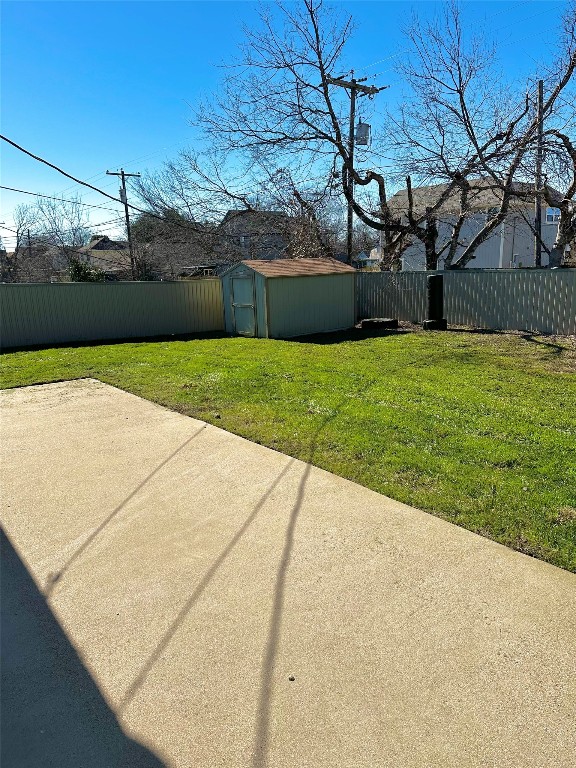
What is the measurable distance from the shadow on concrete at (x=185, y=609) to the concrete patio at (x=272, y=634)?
0.04 ft

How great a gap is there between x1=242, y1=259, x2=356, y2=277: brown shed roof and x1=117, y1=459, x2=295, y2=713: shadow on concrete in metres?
9.64

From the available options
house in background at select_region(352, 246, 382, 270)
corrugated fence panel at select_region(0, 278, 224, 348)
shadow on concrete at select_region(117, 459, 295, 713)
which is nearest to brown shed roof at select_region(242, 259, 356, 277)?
corrugated fence panel at select_region(0, 278, 224, 348)

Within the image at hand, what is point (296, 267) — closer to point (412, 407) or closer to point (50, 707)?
point (412, 407)

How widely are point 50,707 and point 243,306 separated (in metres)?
12.2

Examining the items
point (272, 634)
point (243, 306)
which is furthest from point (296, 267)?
point (272, 634)

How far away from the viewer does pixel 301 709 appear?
6.30ft

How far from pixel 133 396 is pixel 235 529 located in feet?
14.2

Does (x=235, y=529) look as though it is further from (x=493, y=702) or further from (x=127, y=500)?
(x=493, y=702)

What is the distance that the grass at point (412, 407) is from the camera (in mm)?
3557

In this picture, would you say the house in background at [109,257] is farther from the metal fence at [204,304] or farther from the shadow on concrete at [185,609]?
the shadow on concrete at [185,609]

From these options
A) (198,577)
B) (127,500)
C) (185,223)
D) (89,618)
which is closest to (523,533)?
(198,577)

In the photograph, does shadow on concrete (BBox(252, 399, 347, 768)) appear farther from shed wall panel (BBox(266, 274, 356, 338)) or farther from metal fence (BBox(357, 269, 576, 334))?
→ metal fence (BBox(357, 269, 576, 334))

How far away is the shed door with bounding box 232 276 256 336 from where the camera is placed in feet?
43.7

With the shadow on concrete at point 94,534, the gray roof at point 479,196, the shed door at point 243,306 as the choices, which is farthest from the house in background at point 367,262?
the shadow on concrete at point 94,534
